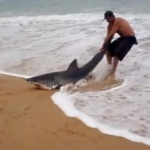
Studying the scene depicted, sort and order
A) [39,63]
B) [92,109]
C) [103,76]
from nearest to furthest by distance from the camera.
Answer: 1. [92,109]
2. [103,76]
3. [39,63]

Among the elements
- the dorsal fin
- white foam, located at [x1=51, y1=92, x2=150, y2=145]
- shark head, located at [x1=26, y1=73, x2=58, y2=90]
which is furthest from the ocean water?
the dorsal fin

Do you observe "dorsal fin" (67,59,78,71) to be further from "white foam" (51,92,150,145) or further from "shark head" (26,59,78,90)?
"white foam" (51,92,150,145)

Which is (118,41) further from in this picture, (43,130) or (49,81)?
(43,130)

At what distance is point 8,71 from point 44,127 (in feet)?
11.7

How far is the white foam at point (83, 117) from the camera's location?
443 centimetres

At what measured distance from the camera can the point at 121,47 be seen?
7.74 meters

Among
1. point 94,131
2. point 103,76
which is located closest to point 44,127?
point 94,131

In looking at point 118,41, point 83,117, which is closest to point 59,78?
point 83,117

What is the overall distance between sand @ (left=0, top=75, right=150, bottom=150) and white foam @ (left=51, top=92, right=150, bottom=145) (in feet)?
0.30

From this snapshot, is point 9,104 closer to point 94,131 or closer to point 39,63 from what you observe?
point 94,131

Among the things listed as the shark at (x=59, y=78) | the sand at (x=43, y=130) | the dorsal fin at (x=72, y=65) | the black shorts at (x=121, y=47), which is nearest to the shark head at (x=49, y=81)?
the shark at (x=59, y=78)

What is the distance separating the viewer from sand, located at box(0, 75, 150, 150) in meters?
4.20

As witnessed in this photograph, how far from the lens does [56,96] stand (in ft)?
20.0

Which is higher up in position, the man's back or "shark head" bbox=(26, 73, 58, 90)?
the man's back
